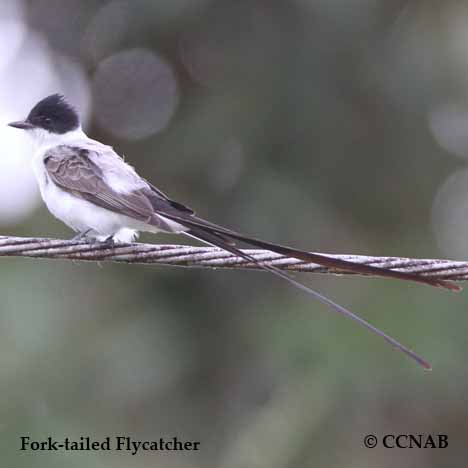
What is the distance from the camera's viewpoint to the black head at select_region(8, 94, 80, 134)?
17.3 ft

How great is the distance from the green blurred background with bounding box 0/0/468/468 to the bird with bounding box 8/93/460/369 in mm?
2349

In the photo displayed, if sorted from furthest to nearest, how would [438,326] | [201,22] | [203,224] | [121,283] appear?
[201,22], [121,283], [438,326], [203,224]

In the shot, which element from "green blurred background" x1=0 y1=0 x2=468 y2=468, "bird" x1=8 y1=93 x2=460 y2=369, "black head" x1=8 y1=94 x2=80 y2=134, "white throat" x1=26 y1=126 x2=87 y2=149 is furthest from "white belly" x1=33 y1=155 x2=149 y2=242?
"green blurred background" x1=0 y1=0 x2=468 y2=468

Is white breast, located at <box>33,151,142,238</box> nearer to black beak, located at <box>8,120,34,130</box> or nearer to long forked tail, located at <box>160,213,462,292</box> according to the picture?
black beak, located at <box>8,120,34,130</box>

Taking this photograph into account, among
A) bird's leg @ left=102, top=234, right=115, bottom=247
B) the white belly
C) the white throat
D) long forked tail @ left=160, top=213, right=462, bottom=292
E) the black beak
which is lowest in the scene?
Answer: long forked tail @ left=160, top=213, right=462, bottom=292

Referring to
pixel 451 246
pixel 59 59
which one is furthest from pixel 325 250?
pixel 59 59

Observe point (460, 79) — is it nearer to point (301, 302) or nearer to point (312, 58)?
point (312, 58)

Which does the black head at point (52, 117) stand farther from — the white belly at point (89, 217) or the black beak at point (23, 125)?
the white belly at point (89, 217)

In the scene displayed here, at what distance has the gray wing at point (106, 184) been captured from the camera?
409cm

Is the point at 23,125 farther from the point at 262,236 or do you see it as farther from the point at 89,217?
the point at 262,236

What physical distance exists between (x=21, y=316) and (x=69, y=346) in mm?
471

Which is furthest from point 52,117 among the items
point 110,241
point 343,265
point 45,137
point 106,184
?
point 343,265

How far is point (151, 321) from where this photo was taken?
8156 millimetres

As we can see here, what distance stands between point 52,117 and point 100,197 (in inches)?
44.3
